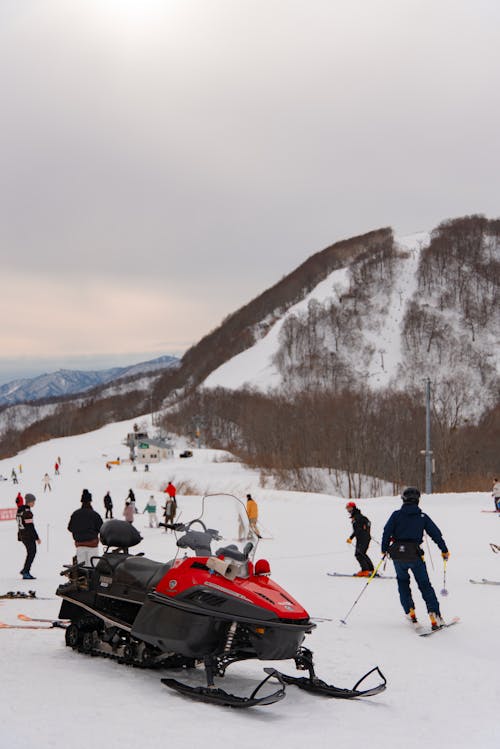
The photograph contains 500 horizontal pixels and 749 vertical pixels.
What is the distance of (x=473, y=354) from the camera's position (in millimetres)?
139375

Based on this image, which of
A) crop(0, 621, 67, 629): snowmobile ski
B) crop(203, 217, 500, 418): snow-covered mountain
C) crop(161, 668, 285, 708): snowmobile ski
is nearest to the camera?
crop(161, 668, 285, 708): snowmobile ski

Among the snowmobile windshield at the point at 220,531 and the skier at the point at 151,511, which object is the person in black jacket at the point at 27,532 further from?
the skier at the point at 151,511

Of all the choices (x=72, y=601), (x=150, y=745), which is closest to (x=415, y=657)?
(x=72, y=601)

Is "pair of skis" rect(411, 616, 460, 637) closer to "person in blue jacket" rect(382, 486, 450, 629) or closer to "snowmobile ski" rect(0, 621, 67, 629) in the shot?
"person in blue jacket" rect(382, 486, 450, 629)

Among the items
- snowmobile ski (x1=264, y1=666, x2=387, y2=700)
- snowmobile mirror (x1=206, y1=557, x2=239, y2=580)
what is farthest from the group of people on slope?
snowmobile mirror (x1=206, y1=557, x2=239, y2=580)

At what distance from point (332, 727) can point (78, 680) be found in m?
2.35

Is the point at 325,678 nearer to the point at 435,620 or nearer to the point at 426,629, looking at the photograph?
the point at 435,620

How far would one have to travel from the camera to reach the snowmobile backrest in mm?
8289

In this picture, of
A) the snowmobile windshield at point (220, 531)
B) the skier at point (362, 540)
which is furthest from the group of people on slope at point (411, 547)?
the skier at point (362, 540)

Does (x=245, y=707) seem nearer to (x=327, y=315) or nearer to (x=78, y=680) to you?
(x=78, y=680)

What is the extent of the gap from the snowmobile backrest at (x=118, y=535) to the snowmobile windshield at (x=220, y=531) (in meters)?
0.67

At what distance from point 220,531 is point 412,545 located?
3.49 meters

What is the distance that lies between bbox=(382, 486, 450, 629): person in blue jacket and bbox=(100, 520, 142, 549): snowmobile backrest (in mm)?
3644

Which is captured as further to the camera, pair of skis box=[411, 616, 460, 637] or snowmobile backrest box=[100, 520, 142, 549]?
pair of skis box=[411, 616, 460, 637]
